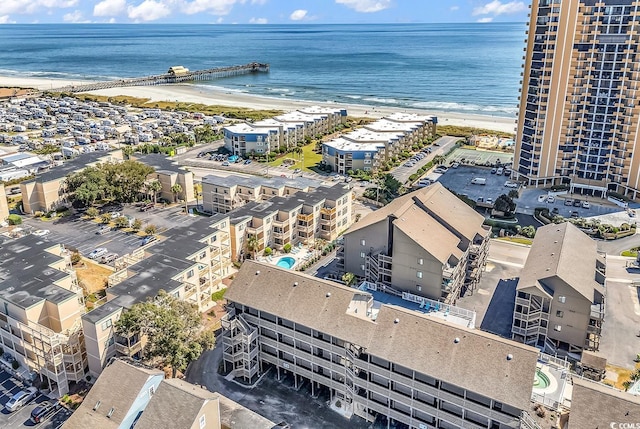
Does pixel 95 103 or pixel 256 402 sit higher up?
pixel 95 103

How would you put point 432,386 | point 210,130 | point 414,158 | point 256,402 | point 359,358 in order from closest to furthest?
1. point 432,386
2. point 359,358
3. point 256,402
4. point 414,158
5. point 210,130

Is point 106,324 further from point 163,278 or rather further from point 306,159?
point 306,159

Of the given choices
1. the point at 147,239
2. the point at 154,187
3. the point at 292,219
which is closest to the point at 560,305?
the point at 292,219

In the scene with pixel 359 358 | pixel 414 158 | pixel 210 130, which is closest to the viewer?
pixel 359 358

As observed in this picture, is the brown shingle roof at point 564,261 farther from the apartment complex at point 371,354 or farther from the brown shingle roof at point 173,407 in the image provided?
the brown shingle roof at point 173,407

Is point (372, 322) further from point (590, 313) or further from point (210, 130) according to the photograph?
point (210, 130)

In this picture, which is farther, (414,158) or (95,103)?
(95,103)

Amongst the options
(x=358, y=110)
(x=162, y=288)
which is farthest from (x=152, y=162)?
(x=358, y=110)

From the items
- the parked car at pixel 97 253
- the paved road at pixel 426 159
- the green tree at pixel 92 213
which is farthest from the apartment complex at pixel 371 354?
the paved road at pixel 426 159
